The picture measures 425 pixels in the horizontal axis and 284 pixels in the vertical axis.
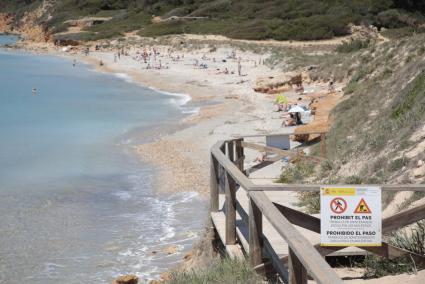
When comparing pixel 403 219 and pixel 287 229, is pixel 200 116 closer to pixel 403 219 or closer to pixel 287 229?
pixel 403 219

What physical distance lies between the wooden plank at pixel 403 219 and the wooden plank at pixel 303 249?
1.20 meters

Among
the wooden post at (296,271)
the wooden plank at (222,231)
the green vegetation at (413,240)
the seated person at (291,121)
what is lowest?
the seated person at (291,121)

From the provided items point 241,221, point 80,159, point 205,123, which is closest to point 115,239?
point 241,221

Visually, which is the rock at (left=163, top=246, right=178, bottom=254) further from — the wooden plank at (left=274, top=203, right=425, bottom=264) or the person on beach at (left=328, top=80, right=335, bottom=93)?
the person on beach at (left=328, top=80, right=335, bottom=93)

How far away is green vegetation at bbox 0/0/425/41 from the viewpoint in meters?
64.4

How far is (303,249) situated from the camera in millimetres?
3762

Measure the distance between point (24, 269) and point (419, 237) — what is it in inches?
263

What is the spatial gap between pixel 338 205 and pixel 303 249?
46.7 inches

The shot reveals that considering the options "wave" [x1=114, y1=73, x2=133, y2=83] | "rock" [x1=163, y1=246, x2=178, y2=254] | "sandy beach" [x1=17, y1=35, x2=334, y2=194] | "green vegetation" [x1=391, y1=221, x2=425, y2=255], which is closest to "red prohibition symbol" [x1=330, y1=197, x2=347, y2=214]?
"green vegetation" [x1=391, y1=221, x2=425, y2=255]

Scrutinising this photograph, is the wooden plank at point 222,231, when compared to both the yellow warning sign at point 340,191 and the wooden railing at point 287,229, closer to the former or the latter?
the wooden railing at point 287,229

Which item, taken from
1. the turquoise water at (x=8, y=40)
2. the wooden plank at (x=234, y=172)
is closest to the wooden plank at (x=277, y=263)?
the wooden plank at (x=234, y=172)

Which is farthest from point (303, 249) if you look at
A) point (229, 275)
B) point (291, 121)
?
point (291, 121)

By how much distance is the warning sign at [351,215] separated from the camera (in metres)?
4.86

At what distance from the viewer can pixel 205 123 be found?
2522 centimetres
